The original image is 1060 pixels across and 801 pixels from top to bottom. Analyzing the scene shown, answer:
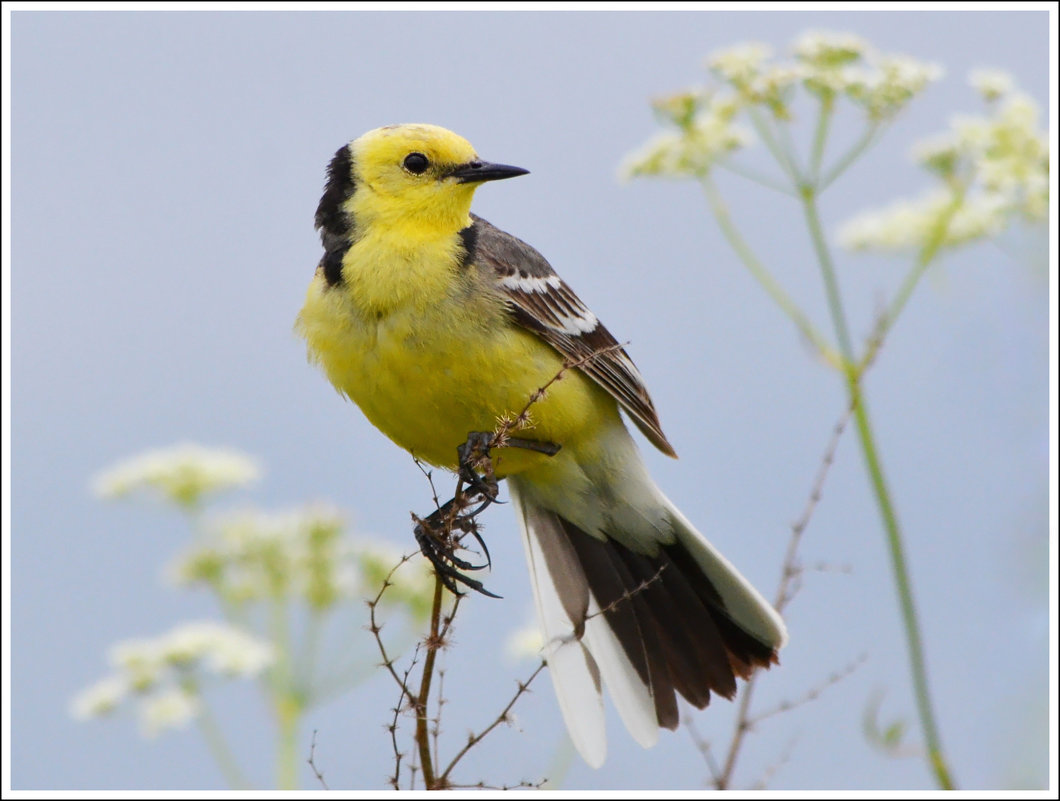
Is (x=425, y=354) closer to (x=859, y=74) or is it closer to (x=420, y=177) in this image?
(x=420, y=177)

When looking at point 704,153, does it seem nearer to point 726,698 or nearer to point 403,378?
point 403,378

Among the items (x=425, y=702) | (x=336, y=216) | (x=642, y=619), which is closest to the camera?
(x=425, y=702)

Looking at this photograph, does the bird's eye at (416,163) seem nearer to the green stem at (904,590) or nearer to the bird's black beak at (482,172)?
the bird's black beak at (482,172)

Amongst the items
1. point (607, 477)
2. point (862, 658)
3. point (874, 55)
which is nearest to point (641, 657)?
point (607, 477)

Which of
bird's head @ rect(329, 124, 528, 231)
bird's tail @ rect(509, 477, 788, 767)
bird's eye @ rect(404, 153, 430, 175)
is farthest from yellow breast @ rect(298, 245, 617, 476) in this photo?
bird's tail @ rect(509, 477, 788, 767)

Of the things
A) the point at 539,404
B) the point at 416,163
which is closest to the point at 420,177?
the point at 416,163
